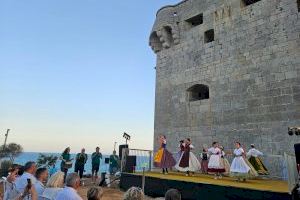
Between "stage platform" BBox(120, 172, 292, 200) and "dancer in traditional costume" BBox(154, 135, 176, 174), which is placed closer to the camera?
"stage platform" BBox(120, 172, 292, 200)

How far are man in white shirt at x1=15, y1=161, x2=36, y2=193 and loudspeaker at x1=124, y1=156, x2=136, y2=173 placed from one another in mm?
7281

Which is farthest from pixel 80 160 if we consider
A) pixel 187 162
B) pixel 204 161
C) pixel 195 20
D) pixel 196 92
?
pixel 195 20

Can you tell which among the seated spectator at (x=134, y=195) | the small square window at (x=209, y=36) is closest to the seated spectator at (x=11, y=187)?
the seated spectator at (x=134, y=195)

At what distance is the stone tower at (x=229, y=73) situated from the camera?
32.7ft

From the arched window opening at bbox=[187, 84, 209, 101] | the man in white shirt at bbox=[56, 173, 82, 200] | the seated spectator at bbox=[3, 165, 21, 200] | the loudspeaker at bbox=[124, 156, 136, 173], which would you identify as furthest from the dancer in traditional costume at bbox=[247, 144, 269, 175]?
the seated spectator at bbox=[3, 165, 21, 200]

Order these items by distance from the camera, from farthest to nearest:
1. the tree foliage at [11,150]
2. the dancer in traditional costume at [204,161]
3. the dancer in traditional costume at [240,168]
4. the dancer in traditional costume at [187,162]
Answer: the tree foliage at [11,150]
the dancer in traditional costume at [204,161]
the dancer in traditional costume at [187,162]
the dancer in traditional costume at [240,168]

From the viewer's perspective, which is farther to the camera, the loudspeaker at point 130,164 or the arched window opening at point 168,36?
the arched window opening at point 168,36

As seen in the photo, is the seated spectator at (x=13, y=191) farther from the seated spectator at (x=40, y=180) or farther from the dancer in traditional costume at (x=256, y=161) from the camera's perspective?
the dancer in traditional costume at (x=256, y=161)

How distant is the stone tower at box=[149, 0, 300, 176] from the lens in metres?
9.97

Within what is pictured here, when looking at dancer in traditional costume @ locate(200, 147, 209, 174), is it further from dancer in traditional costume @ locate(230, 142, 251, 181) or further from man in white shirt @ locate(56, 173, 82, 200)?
man in white shirt @ locate(56, 173, 82, 200)

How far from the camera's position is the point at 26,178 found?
12.5 feet

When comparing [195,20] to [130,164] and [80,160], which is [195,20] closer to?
[130,164]

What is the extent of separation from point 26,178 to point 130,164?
758 cm

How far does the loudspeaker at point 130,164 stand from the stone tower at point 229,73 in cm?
284
